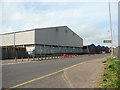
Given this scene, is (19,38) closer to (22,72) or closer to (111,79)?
(22,72)

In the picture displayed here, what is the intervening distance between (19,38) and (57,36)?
46.4 ft

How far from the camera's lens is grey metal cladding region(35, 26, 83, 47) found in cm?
4717

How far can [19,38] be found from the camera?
49344 mm

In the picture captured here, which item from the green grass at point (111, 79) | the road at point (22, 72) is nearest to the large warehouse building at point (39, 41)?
the road at point (22, 72)

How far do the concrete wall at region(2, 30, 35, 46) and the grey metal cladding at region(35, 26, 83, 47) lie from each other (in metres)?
2.15

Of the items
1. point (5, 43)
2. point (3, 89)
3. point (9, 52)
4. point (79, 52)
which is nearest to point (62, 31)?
point (79, 52)

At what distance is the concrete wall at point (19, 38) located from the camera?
152 ft

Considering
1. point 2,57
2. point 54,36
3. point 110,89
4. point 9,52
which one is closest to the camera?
point 110,89

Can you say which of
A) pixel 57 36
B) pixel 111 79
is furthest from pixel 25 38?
pixel 111 79

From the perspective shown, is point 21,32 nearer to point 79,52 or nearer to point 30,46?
point 30,46

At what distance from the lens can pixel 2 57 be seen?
3159 cm

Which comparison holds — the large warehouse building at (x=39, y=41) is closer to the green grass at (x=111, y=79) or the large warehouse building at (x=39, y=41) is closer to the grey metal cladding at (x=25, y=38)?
the grey metal cladding at (x=25, y=38)

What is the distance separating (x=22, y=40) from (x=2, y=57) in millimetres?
17547

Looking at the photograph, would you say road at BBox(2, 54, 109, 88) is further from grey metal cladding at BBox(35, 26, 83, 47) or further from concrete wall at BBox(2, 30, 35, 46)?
grey metal cladding at BBox(35, 26, 83, 47)
